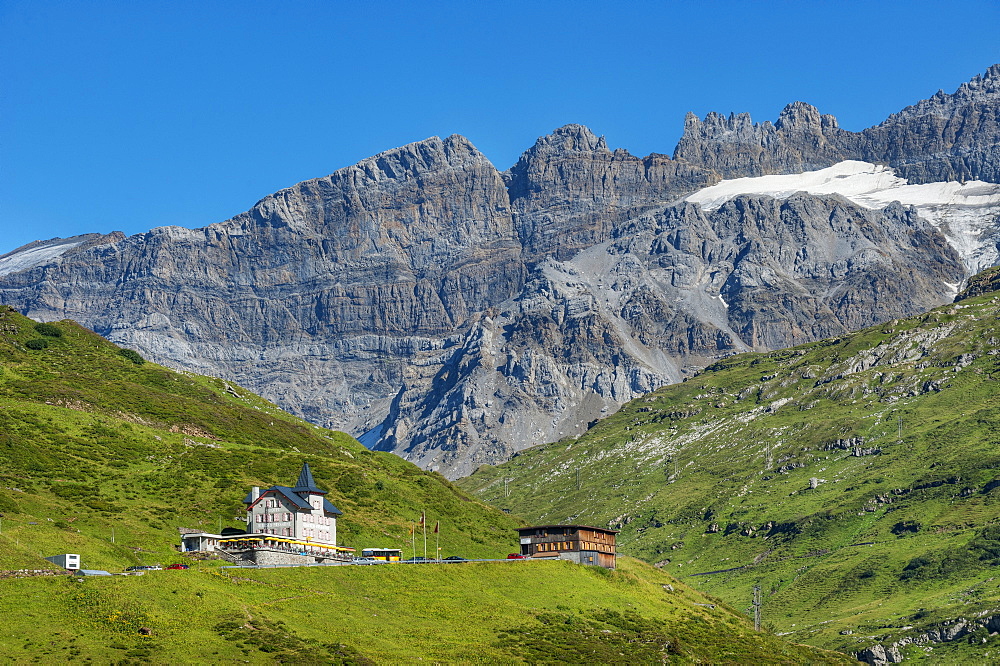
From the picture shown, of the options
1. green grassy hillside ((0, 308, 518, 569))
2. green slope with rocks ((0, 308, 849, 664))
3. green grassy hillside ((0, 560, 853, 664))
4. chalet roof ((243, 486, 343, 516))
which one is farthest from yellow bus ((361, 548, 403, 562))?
green grassy hillside ((0, 560, 853, 664))

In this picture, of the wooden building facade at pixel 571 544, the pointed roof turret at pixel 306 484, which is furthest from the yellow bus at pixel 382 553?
the wooden building facade at pixel 571 544

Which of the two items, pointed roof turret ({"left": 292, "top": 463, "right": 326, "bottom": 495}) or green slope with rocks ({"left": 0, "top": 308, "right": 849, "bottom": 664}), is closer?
green slope with rocks ({"left": 0, "top": 308, "right": 849, "bottom": 664})

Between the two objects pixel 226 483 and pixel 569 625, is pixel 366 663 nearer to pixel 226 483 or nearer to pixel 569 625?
pixel 569 625

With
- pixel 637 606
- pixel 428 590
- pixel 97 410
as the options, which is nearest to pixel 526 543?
pixel 637 606

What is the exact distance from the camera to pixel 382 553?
536 feet

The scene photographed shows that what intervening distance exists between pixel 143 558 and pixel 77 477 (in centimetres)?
3097

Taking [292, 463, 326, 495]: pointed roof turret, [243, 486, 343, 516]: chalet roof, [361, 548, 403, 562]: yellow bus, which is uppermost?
[292, 463, 326, 495]: pointed roof turret

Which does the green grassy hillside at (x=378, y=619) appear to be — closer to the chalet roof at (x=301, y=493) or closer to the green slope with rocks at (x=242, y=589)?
the green slope with rocks at (x=242, y=589)

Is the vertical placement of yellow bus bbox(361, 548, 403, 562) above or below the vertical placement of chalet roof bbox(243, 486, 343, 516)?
below

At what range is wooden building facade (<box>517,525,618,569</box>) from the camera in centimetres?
17150

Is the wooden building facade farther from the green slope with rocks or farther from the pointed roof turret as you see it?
the pointed roof turret

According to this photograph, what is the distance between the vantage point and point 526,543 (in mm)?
177875

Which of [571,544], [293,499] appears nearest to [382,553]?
[293,499]

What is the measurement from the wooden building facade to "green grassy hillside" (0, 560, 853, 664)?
591 cm
